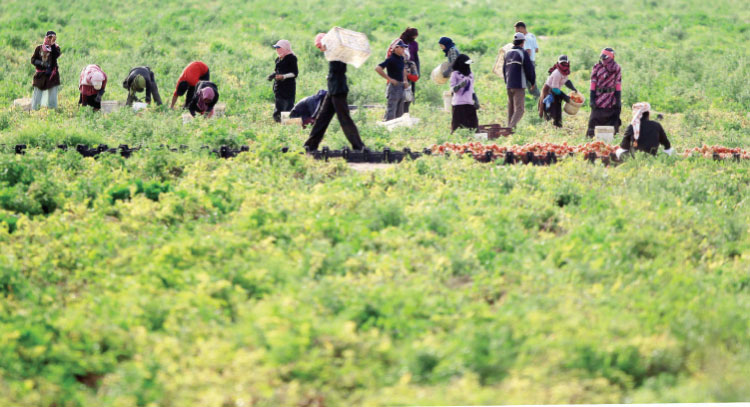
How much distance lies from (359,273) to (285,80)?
9061mm

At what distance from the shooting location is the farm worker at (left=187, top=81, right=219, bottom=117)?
14844mm

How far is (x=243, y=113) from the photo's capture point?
15.7 m

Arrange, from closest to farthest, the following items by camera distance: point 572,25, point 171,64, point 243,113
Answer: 1. point 243,113
2. point 171,64
3. point 572,25

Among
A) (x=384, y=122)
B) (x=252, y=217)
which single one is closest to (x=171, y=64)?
(x=384, y=122)

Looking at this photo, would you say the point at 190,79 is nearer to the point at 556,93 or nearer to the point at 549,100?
the point at 549,100

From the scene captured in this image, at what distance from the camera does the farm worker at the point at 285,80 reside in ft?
49.6

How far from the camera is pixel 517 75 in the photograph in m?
14.6

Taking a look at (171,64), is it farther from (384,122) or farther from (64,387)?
(64,387)

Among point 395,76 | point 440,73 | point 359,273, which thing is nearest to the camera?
point 359,273

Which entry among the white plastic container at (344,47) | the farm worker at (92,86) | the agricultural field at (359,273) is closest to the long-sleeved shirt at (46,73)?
the farm worker at (92,86)

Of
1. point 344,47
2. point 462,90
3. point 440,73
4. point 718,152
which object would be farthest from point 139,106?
point 718,152

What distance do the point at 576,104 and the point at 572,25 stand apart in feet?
46.5

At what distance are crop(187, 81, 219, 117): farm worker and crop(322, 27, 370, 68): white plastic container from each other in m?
4.34

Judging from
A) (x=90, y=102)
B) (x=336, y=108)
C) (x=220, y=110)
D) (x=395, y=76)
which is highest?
(x=395, y=76)
